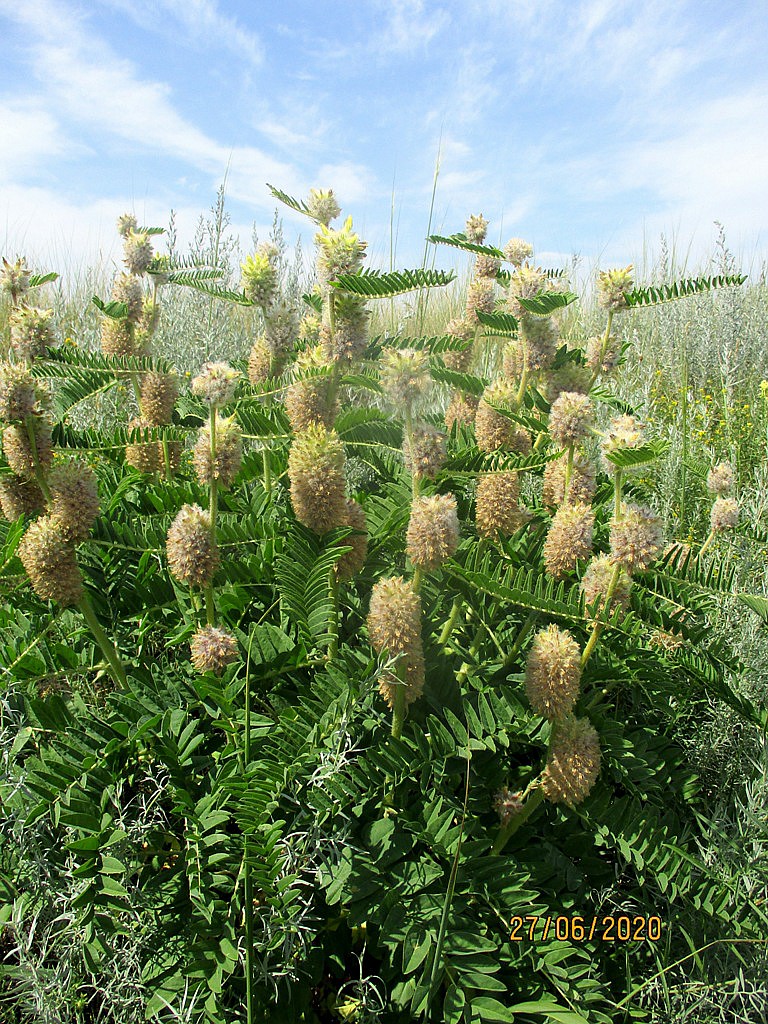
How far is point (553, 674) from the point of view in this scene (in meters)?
1.30

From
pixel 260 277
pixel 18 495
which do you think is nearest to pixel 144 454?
pixel 18 495

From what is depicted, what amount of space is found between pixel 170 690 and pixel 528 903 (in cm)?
86

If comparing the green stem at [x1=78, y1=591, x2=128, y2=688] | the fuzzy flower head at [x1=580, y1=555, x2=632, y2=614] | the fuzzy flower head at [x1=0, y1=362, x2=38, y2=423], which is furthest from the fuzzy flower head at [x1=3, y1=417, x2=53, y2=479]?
the fuzzy flower head at [x1=580, y1=555, x2=632, y2=614]

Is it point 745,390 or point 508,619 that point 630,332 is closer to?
point 745,390

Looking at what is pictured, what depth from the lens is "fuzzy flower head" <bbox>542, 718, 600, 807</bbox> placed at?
1348 mm

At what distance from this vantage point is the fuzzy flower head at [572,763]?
1348 millimetres

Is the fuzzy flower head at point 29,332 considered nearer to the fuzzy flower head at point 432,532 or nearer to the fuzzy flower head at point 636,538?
the fuzzy flower head at point 432,532

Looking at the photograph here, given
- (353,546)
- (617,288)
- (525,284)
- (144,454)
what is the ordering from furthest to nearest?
(144,454) < (617,288) < (525,284) < (353,546)

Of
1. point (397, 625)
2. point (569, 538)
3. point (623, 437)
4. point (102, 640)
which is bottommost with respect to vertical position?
point (102, 640)

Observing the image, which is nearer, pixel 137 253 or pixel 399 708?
pixel 399 708

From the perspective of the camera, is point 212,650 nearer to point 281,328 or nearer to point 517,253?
point 281,328

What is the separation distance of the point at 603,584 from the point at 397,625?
0.46m

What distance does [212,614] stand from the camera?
59.8 inches

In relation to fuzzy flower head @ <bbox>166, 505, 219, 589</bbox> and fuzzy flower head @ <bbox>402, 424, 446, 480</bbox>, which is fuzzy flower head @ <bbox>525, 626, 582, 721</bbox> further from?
fuzzy flower head @ <bbox>166, 505, 219, 589</bbox>
